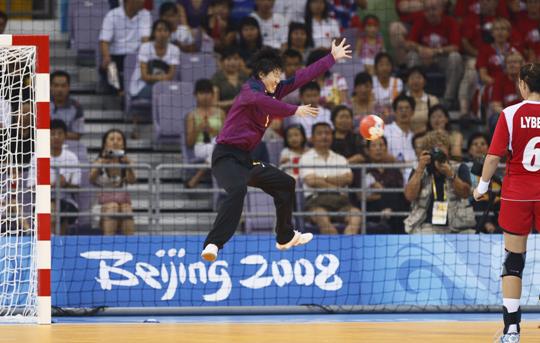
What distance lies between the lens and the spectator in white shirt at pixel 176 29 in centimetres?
2056

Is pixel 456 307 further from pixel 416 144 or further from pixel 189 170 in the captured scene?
pixel 189 170

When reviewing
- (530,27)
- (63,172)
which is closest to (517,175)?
(63,172)

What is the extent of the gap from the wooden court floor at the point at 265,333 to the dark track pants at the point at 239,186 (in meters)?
0.98

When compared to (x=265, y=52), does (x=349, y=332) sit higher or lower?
lower

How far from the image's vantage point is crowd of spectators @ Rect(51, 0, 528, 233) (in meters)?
17.9

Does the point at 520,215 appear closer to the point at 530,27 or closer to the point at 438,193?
the point at 438,193

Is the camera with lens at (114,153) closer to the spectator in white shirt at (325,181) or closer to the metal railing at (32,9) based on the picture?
the spectator in white shirt at (325,181)

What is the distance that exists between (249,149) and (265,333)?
2101mm

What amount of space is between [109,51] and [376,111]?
4322 mm

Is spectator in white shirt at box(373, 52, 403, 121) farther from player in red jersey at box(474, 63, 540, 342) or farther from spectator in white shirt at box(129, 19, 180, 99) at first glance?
player in red jersey at box(474, 63, 540, 342)

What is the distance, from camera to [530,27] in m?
21.9

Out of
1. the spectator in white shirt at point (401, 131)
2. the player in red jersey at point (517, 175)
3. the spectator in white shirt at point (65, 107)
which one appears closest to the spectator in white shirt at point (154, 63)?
the spectator in white shirt at point (65, 107)

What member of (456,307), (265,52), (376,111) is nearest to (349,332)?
(265,52)

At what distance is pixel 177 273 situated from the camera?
15.8m
